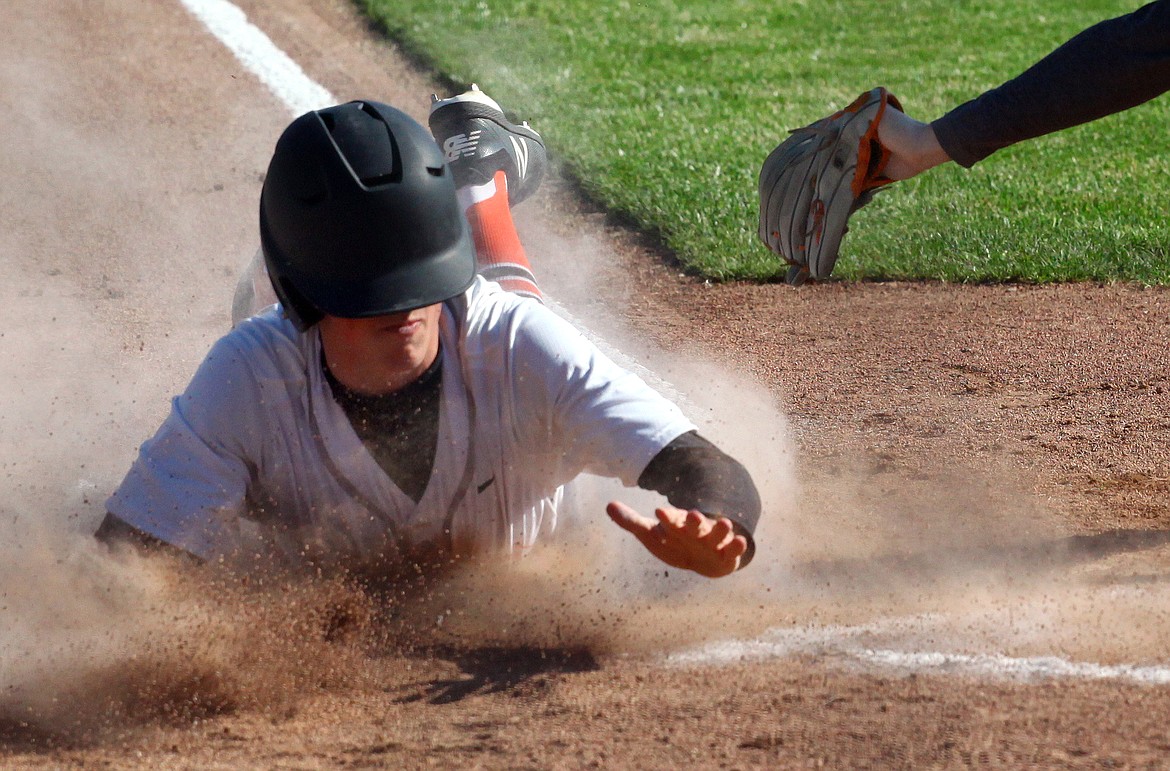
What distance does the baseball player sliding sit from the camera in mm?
2881

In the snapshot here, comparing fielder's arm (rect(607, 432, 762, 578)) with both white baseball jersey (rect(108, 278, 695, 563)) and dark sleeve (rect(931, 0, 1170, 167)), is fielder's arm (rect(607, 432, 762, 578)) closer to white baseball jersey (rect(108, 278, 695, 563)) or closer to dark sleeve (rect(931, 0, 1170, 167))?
white baseball jersey (rect(108, 278, 695, 563))

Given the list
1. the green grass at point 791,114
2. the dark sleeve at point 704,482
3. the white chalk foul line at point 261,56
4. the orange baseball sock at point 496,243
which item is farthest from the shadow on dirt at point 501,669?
the white chalk foul line at point 261,56

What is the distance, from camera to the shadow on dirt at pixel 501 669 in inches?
114

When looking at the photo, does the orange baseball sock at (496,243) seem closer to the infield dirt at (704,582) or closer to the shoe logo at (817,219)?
the infield dirt at (704,582)

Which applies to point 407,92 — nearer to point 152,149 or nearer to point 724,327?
point 152,149

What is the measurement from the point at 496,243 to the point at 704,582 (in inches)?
46.1

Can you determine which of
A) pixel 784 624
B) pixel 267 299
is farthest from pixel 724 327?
pixel 784 624

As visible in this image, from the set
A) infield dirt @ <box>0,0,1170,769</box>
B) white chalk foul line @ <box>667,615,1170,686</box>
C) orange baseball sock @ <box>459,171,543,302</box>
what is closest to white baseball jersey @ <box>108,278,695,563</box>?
infield dirt @ <box>0,0,1170,769</box>

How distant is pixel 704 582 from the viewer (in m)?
3.46

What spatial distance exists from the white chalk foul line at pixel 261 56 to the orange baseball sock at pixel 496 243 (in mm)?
4201

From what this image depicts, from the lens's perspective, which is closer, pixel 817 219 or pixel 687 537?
pixel 687 537

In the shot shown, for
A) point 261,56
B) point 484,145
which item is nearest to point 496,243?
point 484,145

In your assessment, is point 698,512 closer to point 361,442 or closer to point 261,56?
point 361,442

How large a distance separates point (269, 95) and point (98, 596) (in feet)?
19.7
